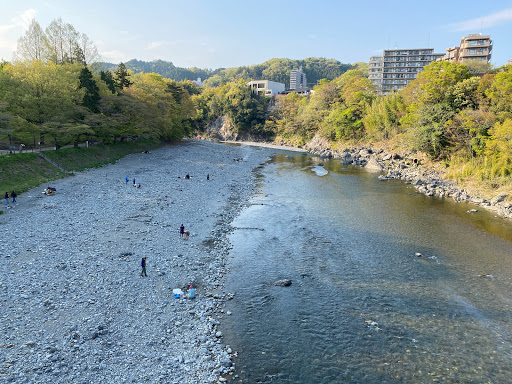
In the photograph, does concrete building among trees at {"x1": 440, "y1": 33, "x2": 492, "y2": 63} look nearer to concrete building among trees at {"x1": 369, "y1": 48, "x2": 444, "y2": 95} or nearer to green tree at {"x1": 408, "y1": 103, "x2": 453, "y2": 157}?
concrete building among trees at {"x1": 369, "y1": 48, "x2": 444, "y2": 95}

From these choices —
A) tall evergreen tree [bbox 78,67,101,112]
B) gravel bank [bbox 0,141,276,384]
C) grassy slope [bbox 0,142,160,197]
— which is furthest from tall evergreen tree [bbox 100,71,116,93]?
gravel bank [bbox 0,141,276,384]

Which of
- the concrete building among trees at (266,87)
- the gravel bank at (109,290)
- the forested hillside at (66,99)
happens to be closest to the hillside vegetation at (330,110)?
the forested hillside at (66,99)

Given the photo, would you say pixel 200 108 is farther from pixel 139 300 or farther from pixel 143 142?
pixel 139 300

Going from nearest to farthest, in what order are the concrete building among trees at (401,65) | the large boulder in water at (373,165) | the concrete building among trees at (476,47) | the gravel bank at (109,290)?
1. the gravel bank at (109,290)
2. the large boulder in water at (373,165)
3. the concrete building among trees at (476,47)
4. the concrete building among trees at (401,65)

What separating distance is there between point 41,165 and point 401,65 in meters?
98.1

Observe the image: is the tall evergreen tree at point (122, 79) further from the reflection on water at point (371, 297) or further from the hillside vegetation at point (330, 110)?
the reflection on water at point (371, 297)

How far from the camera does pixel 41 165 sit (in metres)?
29.9

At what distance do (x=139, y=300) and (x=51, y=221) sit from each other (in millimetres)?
10942

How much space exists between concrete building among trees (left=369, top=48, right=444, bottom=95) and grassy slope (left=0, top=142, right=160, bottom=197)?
8105 cm

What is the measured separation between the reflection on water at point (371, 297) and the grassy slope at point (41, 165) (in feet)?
62.3

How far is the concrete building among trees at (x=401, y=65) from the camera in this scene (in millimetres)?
90250

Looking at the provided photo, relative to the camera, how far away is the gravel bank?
29.2 ft

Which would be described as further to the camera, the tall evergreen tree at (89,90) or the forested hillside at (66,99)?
the tall evergreen tree at (89,90)

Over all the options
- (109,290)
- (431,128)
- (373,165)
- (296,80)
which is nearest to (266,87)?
(296,80)
